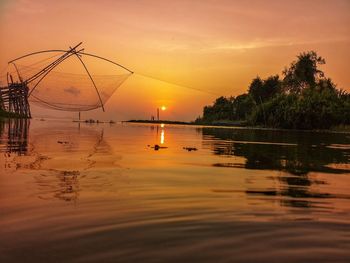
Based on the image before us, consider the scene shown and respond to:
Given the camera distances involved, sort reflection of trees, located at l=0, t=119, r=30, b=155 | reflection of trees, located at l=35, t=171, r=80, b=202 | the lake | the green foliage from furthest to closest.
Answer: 1. the green foliage
2. reflection of trees, located at l=0, t=119, r=30, b=155
3. reflection of trees, located at l=35, t=171, r=80, b=202
4. the lake

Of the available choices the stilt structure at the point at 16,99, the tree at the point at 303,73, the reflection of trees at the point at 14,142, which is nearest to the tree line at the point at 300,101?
the tree at the point at 303,73

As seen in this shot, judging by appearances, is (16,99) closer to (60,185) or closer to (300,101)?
(300,101)

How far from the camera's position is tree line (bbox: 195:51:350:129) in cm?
9281

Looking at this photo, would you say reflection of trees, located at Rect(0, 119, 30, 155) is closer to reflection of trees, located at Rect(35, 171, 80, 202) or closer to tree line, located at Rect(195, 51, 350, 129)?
reflection of trees, located at Rect(35, 171, 80, 202)

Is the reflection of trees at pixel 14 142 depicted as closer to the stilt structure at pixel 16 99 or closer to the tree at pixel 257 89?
the stilt structure at pixel 16 99

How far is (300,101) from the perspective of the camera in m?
94.8

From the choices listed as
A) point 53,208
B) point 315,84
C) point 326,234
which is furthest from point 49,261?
point 315,84

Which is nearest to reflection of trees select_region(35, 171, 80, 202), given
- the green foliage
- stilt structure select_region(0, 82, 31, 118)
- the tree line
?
stilt structure select_region(0, 82, 31, 118)

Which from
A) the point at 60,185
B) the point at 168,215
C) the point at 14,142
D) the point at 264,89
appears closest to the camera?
the point at 168,215

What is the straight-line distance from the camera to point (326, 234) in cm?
635

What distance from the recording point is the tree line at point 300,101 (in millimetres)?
92812

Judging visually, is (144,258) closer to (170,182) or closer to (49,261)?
(49,261)

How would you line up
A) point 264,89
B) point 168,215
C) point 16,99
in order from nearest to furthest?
point 168,215 → point 16,99 → point 264,89

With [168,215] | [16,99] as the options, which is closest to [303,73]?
[16,99]
